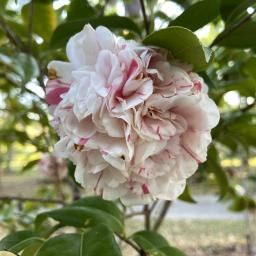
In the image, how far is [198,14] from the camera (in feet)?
1.86

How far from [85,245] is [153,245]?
0.16 m

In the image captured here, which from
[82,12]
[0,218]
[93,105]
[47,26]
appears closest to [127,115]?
A: [93,105]

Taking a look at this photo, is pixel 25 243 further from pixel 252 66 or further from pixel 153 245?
pixel 252 66

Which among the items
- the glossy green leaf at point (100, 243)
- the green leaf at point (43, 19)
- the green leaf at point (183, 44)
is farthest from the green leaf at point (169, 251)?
the green leaf at point (43, 19)

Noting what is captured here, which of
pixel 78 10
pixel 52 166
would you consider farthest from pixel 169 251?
pixel 52 166

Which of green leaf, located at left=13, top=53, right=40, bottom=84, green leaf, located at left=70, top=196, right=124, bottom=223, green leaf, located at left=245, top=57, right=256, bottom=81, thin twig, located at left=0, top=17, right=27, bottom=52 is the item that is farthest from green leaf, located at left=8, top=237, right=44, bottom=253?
green leaf, located at left=245, top=57, right=256, bottom=81

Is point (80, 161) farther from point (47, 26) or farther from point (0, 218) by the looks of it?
point (0, 218)

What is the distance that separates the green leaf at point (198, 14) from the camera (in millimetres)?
564

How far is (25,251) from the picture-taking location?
0.59m

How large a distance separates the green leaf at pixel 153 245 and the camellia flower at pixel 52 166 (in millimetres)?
662

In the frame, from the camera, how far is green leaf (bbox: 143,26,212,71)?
0.47 metres

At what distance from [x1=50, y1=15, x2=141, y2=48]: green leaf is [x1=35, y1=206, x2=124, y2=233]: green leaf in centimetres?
25

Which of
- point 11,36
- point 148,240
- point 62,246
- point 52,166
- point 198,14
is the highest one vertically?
point 198,14

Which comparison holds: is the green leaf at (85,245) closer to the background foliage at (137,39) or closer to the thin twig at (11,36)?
the background foliage at (137,39)
